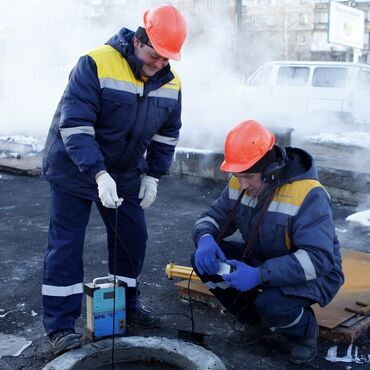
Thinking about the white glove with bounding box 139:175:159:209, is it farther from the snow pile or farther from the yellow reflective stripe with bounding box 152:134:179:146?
the snow pile

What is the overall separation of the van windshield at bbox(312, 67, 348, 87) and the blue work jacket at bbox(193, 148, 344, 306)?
11.2 metres

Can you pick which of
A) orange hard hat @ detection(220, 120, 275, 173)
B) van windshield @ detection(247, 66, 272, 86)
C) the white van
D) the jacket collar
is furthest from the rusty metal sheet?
van windshield @ detection(247, 66, 272, 86)

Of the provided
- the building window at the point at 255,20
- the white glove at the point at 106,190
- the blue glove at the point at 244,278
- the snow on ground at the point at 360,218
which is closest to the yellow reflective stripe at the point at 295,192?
the blue glove at the point at 244,278

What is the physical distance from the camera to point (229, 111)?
12578 mm

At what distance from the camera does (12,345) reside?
3.45 metres

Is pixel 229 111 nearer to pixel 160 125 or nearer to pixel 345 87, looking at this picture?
pixel 345 87

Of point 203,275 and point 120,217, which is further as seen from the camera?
point 120,217

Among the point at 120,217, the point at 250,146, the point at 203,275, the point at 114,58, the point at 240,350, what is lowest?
the point at 240,350

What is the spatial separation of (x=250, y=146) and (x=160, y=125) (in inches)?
27.9

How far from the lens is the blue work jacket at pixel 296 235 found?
294cm

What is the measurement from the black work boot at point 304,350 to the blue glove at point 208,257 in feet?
2.12

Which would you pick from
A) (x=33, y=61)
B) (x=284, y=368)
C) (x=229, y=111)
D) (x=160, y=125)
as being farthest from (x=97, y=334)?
(x=33, y=61)

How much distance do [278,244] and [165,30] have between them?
1353 millimetres

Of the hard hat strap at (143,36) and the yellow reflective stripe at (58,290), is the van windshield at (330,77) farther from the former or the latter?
the yellow reflective stripe at (58,290)
